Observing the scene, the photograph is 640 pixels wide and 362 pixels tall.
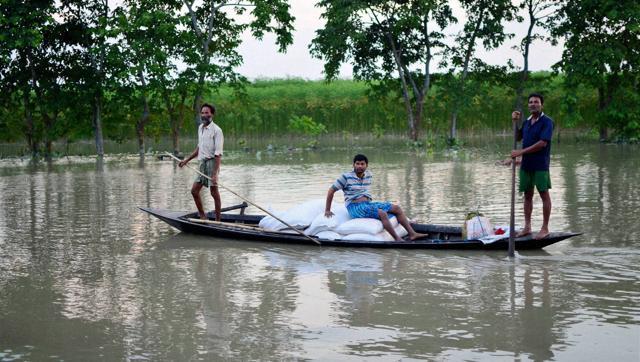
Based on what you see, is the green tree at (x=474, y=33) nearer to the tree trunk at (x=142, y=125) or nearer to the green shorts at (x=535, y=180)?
the tree trunk at (x=142, y=125)

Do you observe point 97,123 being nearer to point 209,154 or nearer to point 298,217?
point 209,154

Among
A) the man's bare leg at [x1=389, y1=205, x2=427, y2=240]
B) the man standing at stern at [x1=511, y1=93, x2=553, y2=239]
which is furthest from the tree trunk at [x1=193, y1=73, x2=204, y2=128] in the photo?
the man standing at stern at [x1=511, y1=93, x2=553, y2=239]

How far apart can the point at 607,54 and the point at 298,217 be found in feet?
86.1

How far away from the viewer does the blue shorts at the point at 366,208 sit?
38.5 feet

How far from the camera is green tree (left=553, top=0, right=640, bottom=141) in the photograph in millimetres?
35719

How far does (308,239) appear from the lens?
459 inches

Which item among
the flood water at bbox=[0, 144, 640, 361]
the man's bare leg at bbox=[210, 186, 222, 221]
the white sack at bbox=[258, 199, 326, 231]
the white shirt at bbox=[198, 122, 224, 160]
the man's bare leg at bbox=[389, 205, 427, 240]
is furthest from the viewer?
the white shirt at bbox=[198, 122, 224, 160]

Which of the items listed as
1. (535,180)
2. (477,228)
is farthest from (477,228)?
(535,180)

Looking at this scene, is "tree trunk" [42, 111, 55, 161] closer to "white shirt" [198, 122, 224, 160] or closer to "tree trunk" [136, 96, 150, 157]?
"tree trunk" [136, 96, 150, 157]

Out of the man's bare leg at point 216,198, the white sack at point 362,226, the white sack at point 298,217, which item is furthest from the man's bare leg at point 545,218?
the man's bare leg at point 216,198

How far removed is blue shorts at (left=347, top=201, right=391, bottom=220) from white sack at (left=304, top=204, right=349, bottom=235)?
0.12 m

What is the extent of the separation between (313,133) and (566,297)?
37717 millimetres

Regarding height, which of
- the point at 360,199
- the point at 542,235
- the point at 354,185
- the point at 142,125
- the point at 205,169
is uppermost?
the point at 142,125

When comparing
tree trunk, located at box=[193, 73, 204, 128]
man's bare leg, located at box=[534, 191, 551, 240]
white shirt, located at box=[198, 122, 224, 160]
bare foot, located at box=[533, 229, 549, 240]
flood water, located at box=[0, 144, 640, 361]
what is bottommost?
flood water, located at box=[0, 144, 640, 361]
